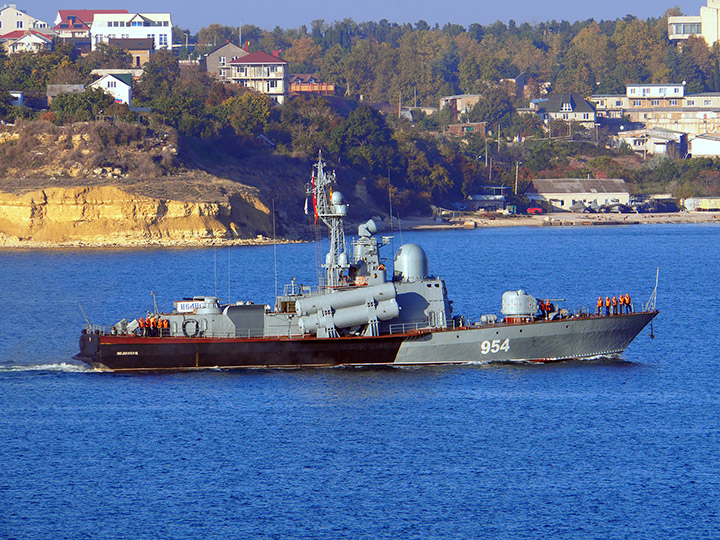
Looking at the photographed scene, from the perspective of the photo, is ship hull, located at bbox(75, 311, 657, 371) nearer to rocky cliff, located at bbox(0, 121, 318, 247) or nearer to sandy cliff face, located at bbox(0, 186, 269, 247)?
sandy cliff face, located at bbox(0, 186, 269, 247)

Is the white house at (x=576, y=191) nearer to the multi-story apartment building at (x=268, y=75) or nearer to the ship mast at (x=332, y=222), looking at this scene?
the multi-story apartment building at (x=268, y=75)

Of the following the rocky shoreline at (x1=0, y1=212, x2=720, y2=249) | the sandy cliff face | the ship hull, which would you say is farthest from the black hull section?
the sandy cliff face

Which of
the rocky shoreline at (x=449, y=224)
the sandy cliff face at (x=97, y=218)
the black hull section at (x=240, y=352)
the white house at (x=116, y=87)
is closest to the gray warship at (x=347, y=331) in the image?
the black hull section at (x=240, y=352)

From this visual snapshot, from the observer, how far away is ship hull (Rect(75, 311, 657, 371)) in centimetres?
5431

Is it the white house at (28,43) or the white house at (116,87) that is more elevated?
the white house at (28,43)

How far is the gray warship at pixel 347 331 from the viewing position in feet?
177

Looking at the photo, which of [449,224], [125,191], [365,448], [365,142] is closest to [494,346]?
[365,448]

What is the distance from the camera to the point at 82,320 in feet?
235

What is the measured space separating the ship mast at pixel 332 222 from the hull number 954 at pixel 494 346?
7.53m

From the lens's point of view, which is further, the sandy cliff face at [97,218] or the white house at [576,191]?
the white house at [576,191]

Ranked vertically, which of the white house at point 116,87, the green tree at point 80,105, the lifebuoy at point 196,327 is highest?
the white house at point 116,87

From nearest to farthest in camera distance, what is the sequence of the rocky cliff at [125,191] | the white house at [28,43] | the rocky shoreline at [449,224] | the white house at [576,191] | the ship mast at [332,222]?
the ship mast at [332,222]
the rocky shoreline at [449,224]
the rocky cliff at [125,191]
the white house at [576,191]
the white house at [28,43]

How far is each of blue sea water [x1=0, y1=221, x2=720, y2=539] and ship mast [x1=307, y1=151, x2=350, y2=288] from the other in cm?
485

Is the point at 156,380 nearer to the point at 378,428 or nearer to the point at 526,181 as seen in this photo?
the point at 378,428
